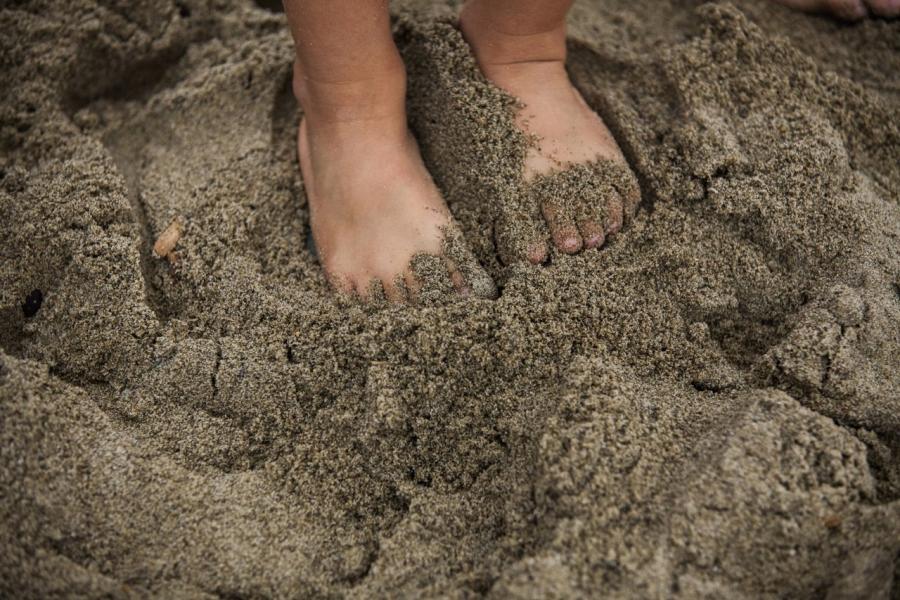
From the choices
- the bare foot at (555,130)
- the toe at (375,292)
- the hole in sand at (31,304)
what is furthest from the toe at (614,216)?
the hole in sand at (31,304)

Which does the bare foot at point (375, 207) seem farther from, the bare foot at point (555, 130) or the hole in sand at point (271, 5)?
the hole in sand at point (271, 5)

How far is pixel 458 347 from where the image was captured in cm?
103

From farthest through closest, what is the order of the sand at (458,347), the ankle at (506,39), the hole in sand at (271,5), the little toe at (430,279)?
the hole in sand at (271,5) < the ankle at (506,39) < the little toe at (430,279) < the sand at (458,347)

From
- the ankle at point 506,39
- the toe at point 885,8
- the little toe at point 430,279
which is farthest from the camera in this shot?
the toe at point 885,8

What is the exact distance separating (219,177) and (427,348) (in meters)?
0.54

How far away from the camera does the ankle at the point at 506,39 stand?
1.24m

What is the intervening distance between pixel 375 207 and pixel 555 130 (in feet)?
1.09

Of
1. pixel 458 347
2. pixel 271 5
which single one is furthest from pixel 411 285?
pixel 271 5

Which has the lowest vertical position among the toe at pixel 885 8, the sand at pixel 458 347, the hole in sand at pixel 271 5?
the sand at pixel 458 347

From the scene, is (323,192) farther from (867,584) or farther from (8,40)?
(867,584)

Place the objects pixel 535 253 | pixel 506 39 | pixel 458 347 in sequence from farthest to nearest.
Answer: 1. pixel 506 39
2. pixel 535 253
3. pixel 458 347

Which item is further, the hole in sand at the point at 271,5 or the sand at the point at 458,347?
the hole in sand at the point at 271,5

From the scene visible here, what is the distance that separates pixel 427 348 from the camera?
1.02m

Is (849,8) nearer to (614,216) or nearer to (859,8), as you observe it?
(859,8)
